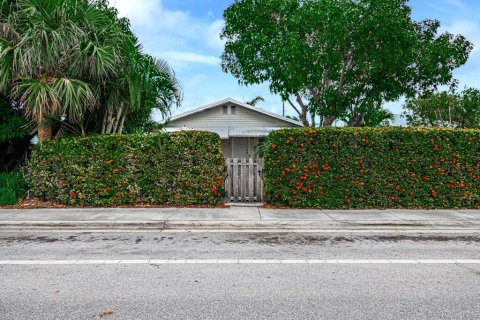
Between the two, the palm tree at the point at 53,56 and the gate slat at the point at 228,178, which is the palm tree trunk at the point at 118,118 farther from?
the gate slat at the point at 228,178

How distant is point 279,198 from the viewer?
33.5 feet

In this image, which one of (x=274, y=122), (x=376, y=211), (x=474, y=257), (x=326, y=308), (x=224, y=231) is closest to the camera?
(x=326, y=308)

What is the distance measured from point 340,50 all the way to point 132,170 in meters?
12.0

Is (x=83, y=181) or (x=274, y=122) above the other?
(x=274, y=122)

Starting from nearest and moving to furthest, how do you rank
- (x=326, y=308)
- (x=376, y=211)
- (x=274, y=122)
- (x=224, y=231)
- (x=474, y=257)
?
1. (x=326, y=308)
2. (x=474, y=257)
3. (x=224, y=231)
4. (x=376, y=211)
5. (x=274, y=122)

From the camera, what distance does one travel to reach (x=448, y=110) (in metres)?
37.3

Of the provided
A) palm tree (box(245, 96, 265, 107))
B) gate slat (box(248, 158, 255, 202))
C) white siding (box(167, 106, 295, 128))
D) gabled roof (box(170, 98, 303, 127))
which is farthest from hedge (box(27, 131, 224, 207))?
palm tree (box(245, 96, 265, 107))

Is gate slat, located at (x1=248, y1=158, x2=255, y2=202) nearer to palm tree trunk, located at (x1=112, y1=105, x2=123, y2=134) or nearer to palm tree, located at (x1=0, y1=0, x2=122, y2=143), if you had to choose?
palm tree trunk, located at (x1=112, y1=105, x2=123, y2=134)

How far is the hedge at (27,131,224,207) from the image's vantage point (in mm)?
10180

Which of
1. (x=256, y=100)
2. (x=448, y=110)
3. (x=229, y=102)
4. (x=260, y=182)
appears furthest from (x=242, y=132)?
(x=448, y=110)

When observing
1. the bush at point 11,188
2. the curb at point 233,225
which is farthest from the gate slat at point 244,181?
the bush at point 11,188

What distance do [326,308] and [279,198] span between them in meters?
6.41

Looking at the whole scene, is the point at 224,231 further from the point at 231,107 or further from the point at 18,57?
the point at 231,107

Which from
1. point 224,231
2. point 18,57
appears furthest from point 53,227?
point 18,57
